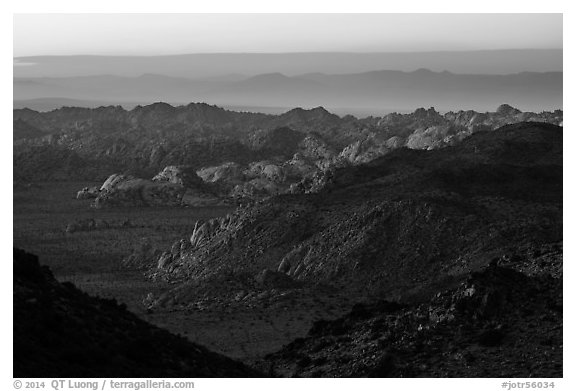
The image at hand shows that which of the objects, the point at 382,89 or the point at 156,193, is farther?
the point at 156,193

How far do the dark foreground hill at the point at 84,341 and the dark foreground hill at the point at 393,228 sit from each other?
25020mm

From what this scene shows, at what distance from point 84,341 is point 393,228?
1750 inches

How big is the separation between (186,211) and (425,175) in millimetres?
43827

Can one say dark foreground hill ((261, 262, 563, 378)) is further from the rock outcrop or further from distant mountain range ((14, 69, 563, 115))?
the rock outcrop

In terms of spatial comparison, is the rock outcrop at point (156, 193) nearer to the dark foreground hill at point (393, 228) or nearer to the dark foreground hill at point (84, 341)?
the dark foreground hill at point (393, 228)

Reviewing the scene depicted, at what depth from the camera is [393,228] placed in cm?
7406

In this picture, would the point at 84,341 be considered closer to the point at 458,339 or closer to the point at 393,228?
the point at 458,339

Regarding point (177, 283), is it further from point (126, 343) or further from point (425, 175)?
point (126, 343)

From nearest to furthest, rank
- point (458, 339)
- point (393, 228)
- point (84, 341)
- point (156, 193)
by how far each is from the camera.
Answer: point (84, 341) < point (458, 339) < point (393, 228) < point (156, 193)

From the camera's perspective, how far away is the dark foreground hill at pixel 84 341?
100 feet

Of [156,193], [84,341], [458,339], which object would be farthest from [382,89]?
[84,341]

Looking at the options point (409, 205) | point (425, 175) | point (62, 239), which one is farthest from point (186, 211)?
point (409, 205)

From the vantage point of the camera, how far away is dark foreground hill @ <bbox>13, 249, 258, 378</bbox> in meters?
30.5
